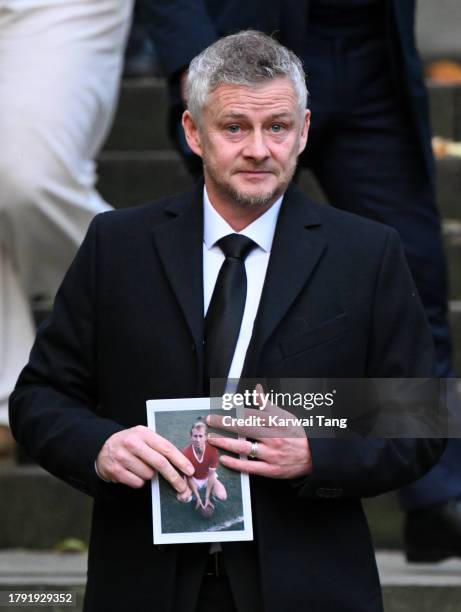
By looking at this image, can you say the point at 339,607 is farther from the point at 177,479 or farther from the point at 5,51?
the point at 5,51

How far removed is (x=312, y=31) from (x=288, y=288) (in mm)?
1626

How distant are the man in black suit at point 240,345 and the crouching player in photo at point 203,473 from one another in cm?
9

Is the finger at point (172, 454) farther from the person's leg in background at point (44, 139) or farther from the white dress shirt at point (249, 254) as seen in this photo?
the person's leg in background at point (44, 139)

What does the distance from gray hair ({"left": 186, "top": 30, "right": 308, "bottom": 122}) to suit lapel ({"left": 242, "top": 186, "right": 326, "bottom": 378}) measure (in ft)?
0.67

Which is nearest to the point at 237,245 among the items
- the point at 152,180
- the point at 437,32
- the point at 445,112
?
the point at 152,180

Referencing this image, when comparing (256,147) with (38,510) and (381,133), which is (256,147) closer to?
(381,133)

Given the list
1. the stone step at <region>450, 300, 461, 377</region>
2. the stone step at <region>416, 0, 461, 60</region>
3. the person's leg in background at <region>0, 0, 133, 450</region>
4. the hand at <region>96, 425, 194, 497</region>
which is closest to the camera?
the hand at <region>96, 425, 194, 497</region>

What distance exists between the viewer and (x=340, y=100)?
14.6 feet

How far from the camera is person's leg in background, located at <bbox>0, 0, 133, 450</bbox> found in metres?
4.76

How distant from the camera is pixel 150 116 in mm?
6438

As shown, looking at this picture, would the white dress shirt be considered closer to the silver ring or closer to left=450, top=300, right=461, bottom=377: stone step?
the silver ring

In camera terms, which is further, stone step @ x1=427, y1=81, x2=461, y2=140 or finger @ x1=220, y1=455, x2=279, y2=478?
stone step @ x1=427, y1=81, x2=461, y2=140

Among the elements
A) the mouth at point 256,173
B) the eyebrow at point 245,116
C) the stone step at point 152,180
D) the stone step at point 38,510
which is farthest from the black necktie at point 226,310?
the stone step at point 152,180

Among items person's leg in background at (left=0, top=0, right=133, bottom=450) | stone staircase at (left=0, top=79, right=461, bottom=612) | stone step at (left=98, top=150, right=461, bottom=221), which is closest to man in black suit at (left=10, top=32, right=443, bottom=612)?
stone staircase at (left=0, top=79, right=461, bottom=612)
